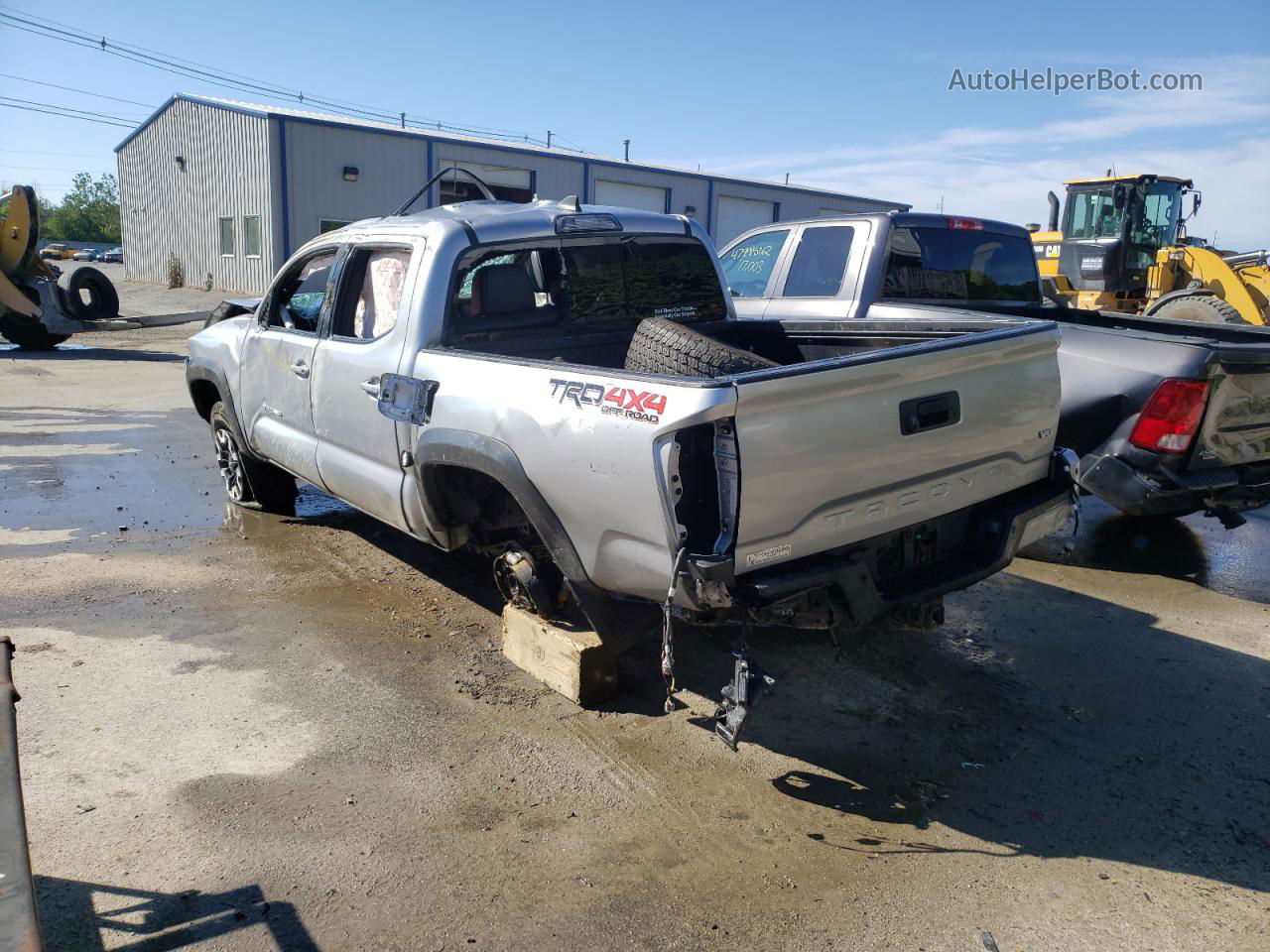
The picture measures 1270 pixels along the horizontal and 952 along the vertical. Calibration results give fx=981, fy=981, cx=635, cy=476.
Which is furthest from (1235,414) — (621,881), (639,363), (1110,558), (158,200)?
(158,200)

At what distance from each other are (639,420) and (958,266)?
5.12 metres

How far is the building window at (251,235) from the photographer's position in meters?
26.0

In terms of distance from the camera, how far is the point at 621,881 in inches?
120

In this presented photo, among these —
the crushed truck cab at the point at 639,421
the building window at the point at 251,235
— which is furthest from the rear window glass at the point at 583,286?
the building window at the point at 251,235

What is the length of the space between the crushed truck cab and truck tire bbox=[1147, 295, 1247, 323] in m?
8.58

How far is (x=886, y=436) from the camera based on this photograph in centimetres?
347

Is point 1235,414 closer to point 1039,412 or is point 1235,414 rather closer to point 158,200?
point 1039,412

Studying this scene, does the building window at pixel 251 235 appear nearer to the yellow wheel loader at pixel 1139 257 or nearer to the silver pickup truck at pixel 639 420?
the yellow wheel loader at pixel 1139 257

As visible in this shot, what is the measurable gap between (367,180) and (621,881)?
2555 cm

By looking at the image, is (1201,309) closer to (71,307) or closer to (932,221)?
(932,221)

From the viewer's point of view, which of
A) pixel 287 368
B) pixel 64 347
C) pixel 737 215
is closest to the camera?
pixel 287 368

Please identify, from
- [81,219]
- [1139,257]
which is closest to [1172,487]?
[1139,257]

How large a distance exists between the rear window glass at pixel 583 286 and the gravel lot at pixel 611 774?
1.60 metres

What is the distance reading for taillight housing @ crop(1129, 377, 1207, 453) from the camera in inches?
211
